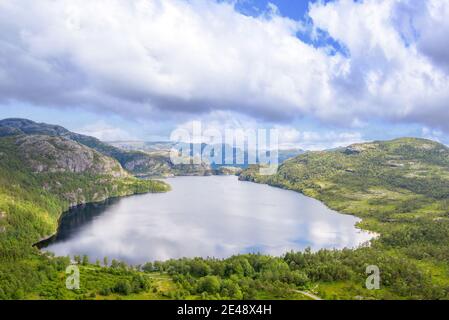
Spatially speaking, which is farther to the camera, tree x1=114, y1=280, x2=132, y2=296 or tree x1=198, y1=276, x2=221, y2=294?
tree x1=198, y1=276, x2=221, y2=294

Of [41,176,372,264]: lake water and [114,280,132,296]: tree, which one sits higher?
[41,176,372,264]: lake water

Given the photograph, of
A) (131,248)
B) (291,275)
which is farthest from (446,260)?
(131,248)

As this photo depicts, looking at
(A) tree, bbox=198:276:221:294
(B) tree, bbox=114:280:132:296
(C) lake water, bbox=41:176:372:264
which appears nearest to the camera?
(B) tree, bbox=114:280:132:296

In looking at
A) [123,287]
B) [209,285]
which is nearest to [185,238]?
[123,287]

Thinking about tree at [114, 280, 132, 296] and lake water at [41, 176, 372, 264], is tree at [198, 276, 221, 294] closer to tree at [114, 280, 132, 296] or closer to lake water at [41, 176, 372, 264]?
tree at [114, 280, 132, 296]

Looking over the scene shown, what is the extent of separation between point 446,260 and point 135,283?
104399mm

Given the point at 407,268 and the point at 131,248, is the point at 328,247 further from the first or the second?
the point at 131,248

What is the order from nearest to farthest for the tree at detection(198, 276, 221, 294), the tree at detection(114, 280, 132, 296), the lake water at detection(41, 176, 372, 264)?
the tree at detection(114, 280, 132, 296) → the tree at detection(198, 276, 221, 294) → the lake water at detection(41, 176, 372, 264)

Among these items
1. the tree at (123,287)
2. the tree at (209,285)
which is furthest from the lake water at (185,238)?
the tree at (209,285)

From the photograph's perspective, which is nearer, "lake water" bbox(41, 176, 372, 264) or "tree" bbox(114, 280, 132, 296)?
"tree" bbox(114, 280, 132, 296)

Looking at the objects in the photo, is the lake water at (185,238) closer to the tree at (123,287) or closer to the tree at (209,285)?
the tree at (123,287)

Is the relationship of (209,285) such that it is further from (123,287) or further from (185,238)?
(185,238)

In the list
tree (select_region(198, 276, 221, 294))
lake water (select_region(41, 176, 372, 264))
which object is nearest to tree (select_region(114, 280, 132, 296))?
tree (select_region(198, 276, 221, 294))

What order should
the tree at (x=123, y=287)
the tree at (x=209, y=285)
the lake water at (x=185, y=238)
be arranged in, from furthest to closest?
the lake water at (x=185, y=238) < the tree at (x=209, y=285) < the tree at (x=123, y=287)
